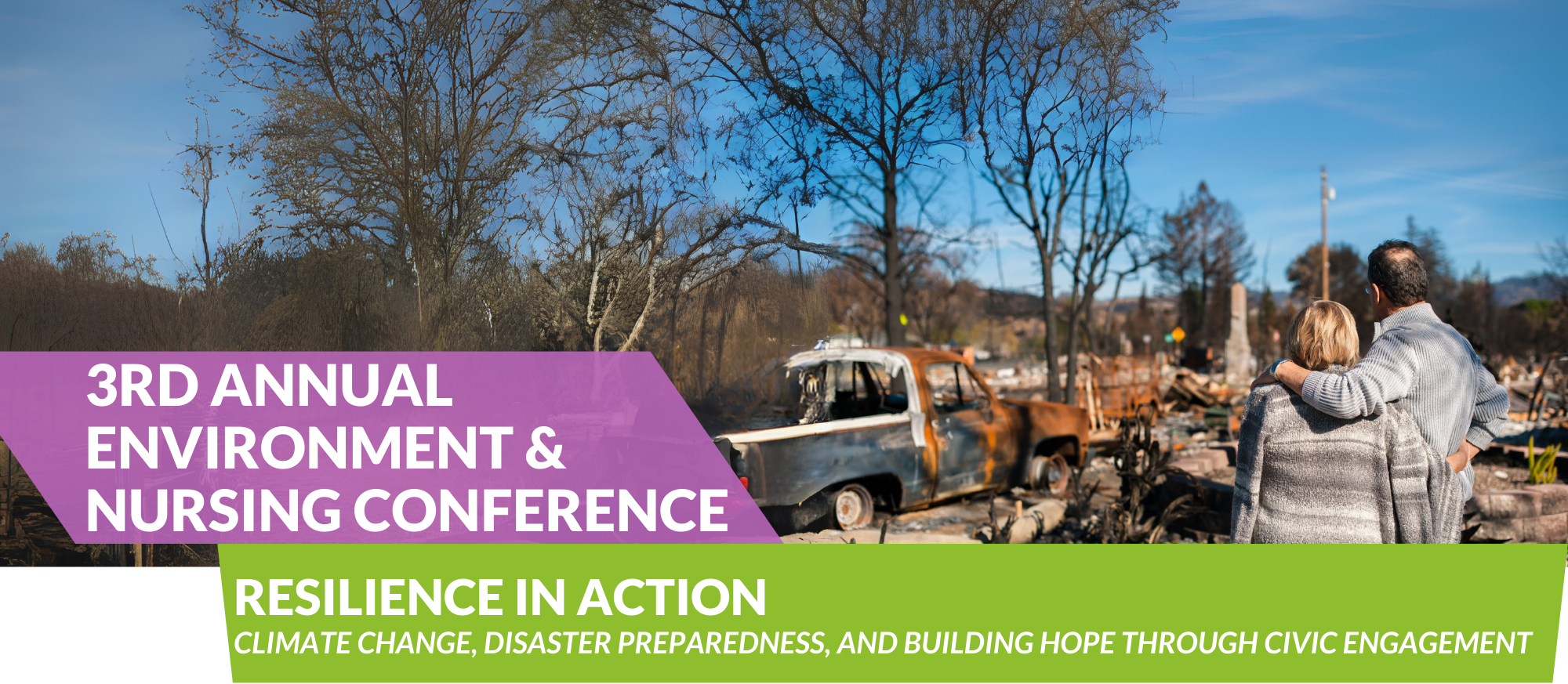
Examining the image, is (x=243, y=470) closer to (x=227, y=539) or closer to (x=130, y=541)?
(x=227, y=539)

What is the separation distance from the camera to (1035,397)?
18.4m

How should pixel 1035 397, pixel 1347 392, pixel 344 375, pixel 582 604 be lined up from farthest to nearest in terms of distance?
pixel 1035 397 → pixel 344 375 → pixel 582 604 → pixel 1347 392

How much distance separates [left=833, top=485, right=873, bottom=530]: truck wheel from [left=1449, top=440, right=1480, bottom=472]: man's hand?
3.11 metres

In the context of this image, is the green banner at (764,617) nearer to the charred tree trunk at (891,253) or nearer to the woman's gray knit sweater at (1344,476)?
the woman's gray knit sweater at (1344,476)

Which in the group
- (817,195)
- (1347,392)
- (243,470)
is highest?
(817,195)

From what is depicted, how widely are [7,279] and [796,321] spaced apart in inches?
123

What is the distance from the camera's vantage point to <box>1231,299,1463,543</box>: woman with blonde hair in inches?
95.7

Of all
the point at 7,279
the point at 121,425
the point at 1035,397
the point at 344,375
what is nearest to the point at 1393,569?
the point at 344,375

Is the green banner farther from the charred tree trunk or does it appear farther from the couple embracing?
the charred tree trunk

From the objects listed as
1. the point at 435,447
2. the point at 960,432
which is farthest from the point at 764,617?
the point at 960,432

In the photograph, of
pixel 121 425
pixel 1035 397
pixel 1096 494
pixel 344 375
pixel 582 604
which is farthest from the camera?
pixel 1035 397

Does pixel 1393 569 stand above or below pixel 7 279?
below

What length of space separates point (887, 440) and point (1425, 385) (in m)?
3.06

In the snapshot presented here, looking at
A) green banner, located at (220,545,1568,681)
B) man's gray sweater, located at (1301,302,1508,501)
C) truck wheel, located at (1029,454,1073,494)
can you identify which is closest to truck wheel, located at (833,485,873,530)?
truck wheel, located at (1029,454,1073,494)
